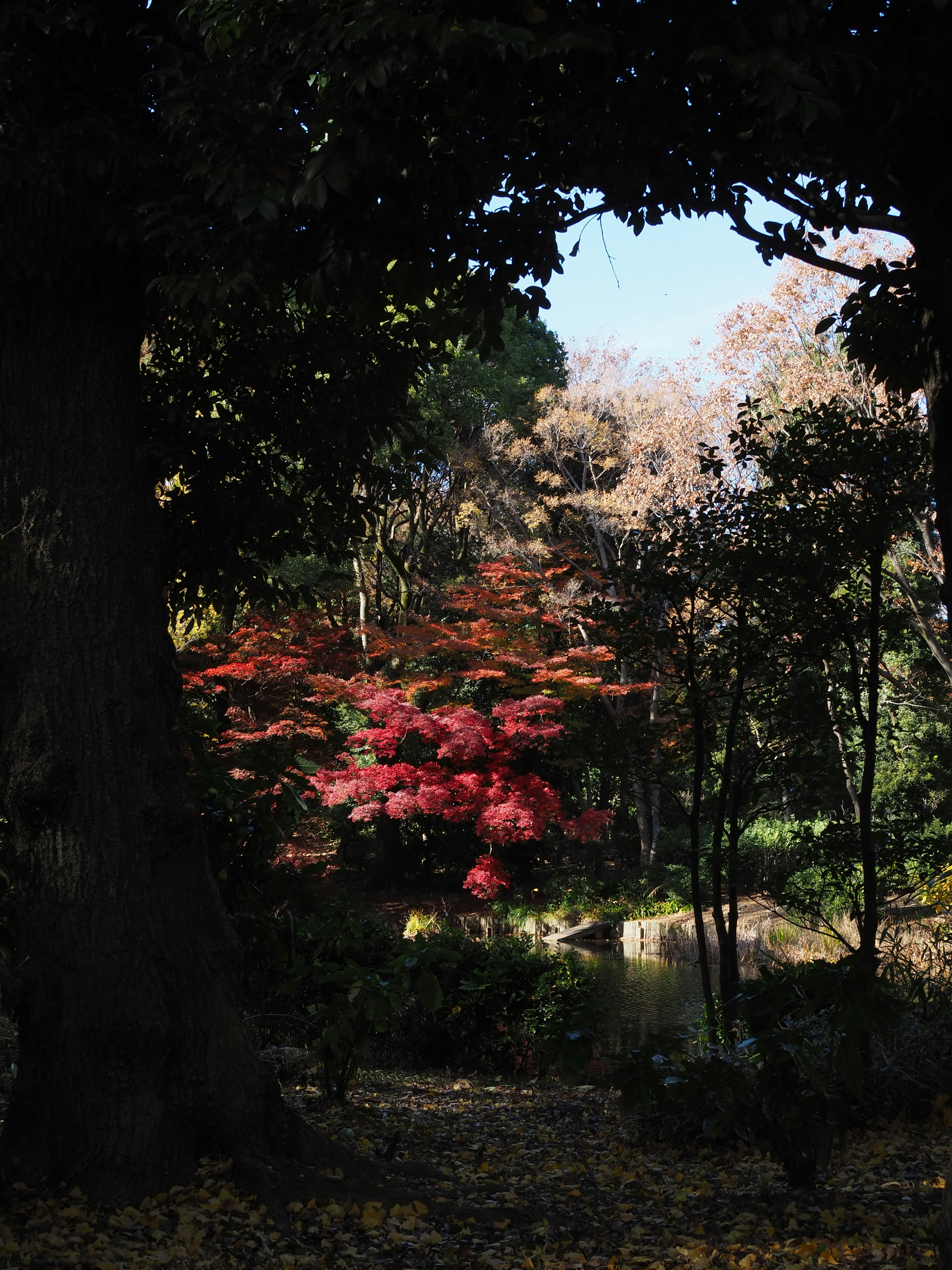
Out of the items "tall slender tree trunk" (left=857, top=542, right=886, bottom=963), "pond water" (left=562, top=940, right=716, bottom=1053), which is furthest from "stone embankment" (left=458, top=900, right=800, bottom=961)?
"tall slender tree trunk" (left=857, top=542, right=886, bottom=963)

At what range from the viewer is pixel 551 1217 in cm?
338

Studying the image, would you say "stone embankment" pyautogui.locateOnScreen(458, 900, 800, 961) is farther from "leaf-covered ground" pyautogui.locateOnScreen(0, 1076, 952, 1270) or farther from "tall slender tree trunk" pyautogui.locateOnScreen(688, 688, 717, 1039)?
"leaf-covered ground" pyautogui.locateOnScreen(0, 1076, 952, 1270)

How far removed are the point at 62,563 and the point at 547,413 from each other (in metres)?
15.5

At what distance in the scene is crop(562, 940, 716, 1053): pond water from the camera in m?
9.05

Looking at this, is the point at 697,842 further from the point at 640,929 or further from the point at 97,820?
the point at 640,929

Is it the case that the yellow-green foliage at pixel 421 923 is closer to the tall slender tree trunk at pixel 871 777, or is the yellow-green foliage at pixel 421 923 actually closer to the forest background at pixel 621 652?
the forest background at pixel 621 652

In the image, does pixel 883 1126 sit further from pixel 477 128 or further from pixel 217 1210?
pixel 477 128

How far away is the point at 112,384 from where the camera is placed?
3807 millimetres

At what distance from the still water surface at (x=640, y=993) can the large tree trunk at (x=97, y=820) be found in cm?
371

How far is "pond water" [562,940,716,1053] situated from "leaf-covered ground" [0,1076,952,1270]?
6.88 ft

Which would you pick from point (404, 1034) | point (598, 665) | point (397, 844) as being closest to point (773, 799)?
point (404, 1034)

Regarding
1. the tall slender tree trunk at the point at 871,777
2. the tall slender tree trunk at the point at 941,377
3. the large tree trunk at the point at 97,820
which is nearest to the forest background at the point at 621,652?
the tall slender tree trunk at the point at 871,777

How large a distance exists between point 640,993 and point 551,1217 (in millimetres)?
8093

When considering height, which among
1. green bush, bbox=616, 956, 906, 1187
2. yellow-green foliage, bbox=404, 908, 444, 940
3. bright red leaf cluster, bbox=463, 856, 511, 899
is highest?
bright red leaf cluster, bbox=463, 856, 511, 899
